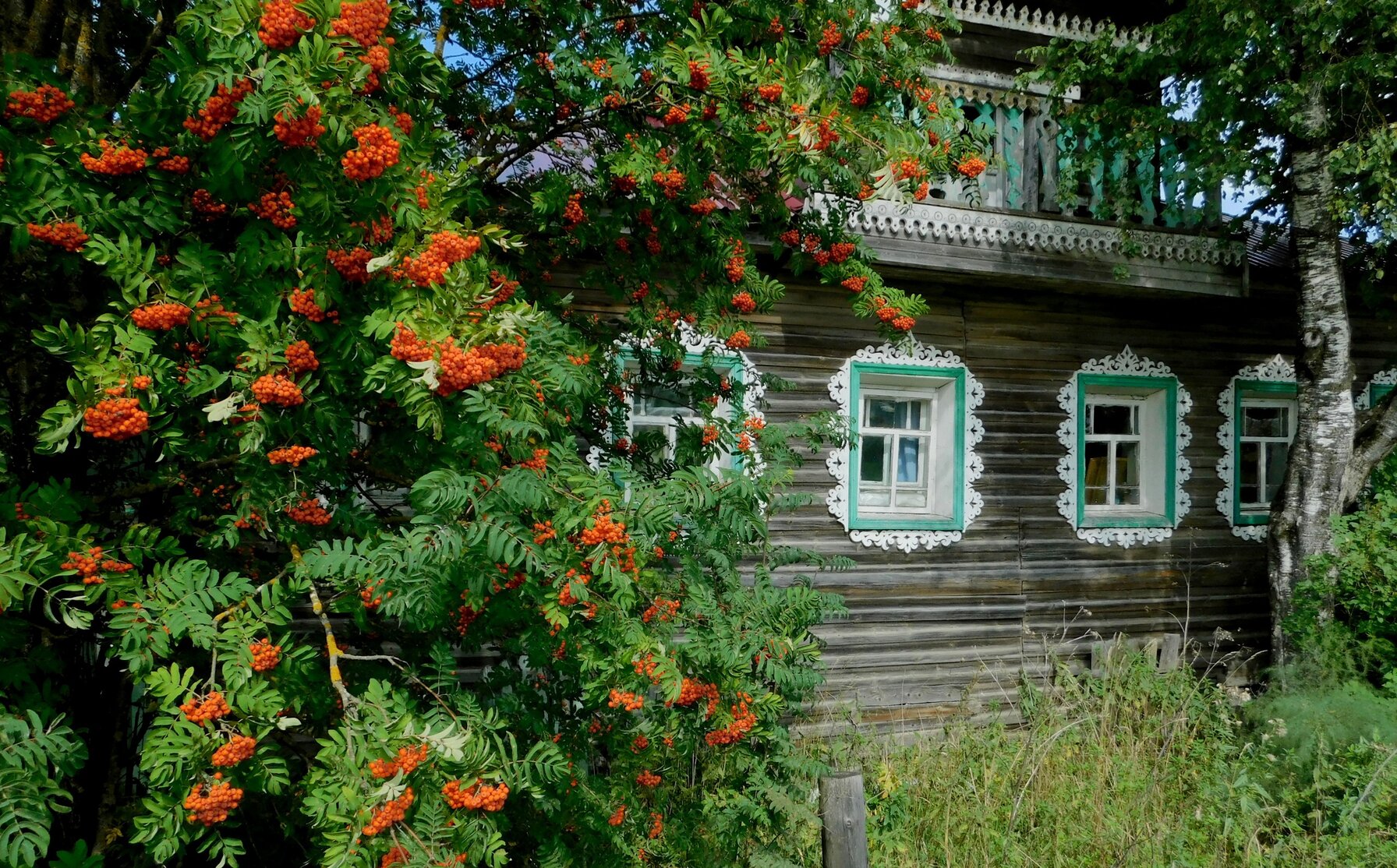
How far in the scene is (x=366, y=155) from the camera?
1.96 m

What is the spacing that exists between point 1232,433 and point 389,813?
8.05 metres

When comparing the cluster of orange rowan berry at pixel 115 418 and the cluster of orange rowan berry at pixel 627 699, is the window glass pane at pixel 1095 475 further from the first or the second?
the cluster of orange rowan berry at pixel 115 418

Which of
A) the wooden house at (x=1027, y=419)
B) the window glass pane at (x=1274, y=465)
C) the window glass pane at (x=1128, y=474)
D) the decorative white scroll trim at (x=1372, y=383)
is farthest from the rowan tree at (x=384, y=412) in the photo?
the decorative white scroll trim at (x=1372, y=383)

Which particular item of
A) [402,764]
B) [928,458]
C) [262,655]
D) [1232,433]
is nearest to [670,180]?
[262,655]

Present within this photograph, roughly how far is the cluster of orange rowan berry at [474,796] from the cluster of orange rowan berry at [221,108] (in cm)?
161

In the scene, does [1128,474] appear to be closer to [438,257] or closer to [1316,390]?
[1316,390]

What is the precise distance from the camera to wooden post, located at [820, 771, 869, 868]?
324 cm

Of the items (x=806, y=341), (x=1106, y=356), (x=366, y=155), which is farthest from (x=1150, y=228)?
(x=366, y=155)

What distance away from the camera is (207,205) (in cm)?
239

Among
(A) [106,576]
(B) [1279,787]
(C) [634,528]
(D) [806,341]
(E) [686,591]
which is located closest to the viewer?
(A) [106,576]

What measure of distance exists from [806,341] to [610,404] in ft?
10.4

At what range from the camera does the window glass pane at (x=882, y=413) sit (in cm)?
704

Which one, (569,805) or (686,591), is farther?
(686,591)

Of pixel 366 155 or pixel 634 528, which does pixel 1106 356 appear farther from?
pixel 366 155
